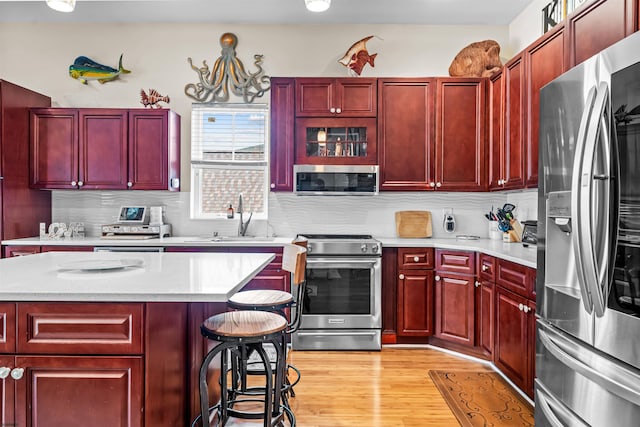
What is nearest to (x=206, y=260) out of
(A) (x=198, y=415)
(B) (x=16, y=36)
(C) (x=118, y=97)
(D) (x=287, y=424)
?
(A) (x=198, y=415)

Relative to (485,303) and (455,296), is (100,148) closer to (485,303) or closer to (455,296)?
(455,296)

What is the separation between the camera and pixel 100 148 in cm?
410

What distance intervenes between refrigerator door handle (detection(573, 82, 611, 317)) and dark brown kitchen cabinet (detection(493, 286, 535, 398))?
114cm

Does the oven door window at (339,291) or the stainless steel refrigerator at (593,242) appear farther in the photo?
the oven door window at (339,291)

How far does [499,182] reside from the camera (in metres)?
3.72

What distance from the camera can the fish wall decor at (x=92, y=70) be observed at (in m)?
4.39

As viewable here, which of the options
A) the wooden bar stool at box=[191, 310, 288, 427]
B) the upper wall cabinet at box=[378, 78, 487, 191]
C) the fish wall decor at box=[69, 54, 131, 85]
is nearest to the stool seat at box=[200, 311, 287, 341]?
the wooden bar stool at box=[191, 310, 288, 427]

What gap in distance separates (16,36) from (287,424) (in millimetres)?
4753

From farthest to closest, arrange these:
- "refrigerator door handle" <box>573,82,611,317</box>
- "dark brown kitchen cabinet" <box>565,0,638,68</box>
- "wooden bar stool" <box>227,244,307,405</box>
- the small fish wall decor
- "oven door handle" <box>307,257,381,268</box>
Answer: the small fish wall decor → "oven door handle" <box>307,257,381,268</box> → "wooden bar stool" <box>227,244,307,405</box> → "dark brown kitchen cabinet" <box>565,0,638,68</box> → "refrigerator door handle" <box>573,82,611,317</box>

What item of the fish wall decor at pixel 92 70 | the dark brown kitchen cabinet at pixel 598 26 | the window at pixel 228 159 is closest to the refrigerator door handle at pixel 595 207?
the dark brown kitchen cabinet at pixel 598 26

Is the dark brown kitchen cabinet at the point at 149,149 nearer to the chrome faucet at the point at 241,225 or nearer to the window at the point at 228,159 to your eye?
the window at the point at 228,159

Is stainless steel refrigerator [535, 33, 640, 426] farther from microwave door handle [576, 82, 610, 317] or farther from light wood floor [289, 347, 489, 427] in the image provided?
light wood floor [289, 347, 489, 427]

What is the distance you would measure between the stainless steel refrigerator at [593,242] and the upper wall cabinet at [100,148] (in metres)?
3.42

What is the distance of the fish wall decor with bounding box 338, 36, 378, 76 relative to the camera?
4141 mm
